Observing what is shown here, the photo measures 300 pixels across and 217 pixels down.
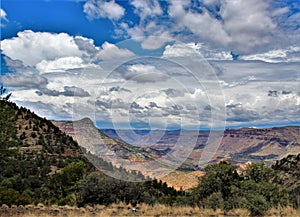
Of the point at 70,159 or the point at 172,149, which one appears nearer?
the point at 172,149

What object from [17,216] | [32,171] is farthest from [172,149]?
[32,171]

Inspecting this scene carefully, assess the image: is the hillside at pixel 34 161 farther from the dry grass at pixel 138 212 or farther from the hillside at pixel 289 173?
the hillside at pixel 289 173

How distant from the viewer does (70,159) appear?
218 feet

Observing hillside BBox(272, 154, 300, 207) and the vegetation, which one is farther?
hillside BBox(272, 154, 300, 207)

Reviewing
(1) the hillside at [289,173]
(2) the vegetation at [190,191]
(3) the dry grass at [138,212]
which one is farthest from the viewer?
(1) the hillside at [289,173]

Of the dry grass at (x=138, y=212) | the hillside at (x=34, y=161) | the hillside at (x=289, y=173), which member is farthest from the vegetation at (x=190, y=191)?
the hillside at (x=289, y=173)

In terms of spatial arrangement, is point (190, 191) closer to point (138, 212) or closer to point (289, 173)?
point (138, 212)

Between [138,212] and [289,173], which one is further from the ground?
[289,173]

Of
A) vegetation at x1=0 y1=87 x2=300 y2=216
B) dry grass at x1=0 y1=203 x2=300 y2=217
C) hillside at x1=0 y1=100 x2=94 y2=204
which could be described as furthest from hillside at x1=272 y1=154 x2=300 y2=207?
dry grass at x1=0 y1=203 x2=300 y2=217

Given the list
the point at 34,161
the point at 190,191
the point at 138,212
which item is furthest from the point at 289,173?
the point at 138,212

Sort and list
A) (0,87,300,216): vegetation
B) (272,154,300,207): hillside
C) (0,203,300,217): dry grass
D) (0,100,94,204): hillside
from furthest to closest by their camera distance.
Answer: (272,154,300,207): hillside
(0,100,94,204): hillside
(0,87,300,216): vegetation
(0,203,300,217): dry grass

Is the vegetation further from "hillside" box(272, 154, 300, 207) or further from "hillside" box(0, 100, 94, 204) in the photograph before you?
"hillside" box(272, 154, 300, 207)

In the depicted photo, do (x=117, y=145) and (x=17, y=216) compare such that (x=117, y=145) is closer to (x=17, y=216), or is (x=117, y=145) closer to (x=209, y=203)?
(x=209, y=203)

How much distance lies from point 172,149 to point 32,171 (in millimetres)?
38572
